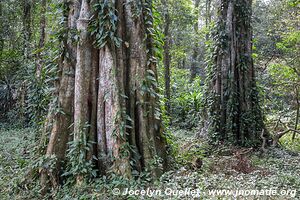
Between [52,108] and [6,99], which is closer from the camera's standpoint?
[52,108]

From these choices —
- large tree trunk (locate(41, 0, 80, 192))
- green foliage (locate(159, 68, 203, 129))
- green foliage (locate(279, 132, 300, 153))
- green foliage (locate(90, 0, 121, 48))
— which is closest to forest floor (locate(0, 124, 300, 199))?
large tree trunk (locate(41, 0, 80, 192))

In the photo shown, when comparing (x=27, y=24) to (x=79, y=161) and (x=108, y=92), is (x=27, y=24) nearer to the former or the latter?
(x=108, y=92)

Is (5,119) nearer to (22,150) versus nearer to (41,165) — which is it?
(22,150)

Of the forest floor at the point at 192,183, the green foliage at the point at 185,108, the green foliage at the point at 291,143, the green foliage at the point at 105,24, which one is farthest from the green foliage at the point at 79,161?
the green foliage at the point at 185,108

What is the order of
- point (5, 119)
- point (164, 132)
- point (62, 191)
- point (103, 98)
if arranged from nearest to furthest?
point (62, 191), point (103, 98), point (164, 132), point (5, 119)

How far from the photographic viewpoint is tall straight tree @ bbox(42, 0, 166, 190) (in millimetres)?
4844

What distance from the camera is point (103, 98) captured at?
502 cm

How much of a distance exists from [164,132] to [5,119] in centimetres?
1102

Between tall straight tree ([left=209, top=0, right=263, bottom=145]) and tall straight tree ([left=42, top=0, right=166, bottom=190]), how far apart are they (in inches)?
133

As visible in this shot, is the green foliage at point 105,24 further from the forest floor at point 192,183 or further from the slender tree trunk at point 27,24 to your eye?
the slender tree trunk at point 27,24

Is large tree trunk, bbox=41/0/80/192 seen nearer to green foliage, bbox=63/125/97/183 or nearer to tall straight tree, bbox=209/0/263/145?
green foliage, bbox=63/125/97/183

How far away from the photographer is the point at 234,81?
8.38 metres

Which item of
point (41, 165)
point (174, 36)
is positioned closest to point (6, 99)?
point (174, 36)

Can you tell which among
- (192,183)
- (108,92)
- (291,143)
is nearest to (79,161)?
(108,92)
